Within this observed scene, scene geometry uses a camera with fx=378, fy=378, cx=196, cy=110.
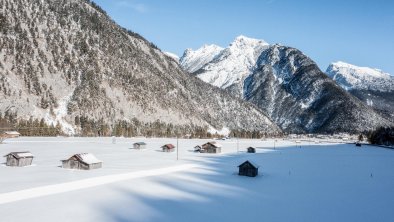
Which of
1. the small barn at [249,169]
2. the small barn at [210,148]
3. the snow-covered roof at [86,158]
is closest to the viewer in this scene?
the small barn at [249,169]

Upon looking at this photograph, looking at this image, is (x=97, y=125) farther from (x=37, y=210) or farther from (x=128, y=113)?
(x=37, y=210)

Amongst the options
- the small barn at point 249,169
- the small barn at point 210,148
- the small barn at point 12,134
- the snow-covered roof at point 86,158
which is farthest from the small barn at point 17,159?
the small barn at point 12,134

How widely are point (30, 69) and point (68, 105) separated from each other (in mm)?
23696

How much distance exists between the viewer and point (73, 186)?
160ft

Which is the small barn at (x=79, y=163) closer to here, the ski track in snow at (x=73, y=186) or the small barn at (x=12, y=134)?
the ski track in snow at (x=73, y=186)

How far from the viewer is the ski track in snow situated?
41.1m

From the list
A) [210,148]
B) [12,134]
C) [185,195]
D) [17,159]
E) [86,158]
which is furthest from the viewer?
[12,134]

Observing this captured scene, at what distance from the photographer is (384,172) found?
3000 inches

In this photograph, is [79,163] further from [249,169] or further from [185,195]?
[249,169]

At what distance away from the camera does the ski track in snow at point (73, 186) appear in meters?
41.1

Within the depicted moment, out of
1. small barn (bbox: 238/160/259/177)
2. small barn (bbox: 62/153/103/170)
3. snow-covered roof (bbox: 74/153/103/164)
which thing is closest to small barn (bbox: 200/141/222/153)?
small barn (bbox: 238/160/259/177)

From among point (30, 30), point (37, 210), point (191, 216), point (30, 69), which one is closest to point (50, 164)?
point (37, 210)

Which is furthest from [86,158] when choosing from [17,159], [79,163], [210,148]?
[210,148]

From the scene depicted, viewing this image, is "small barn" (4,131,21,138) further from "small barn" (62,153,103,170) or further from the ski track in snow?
the ski track in snow
